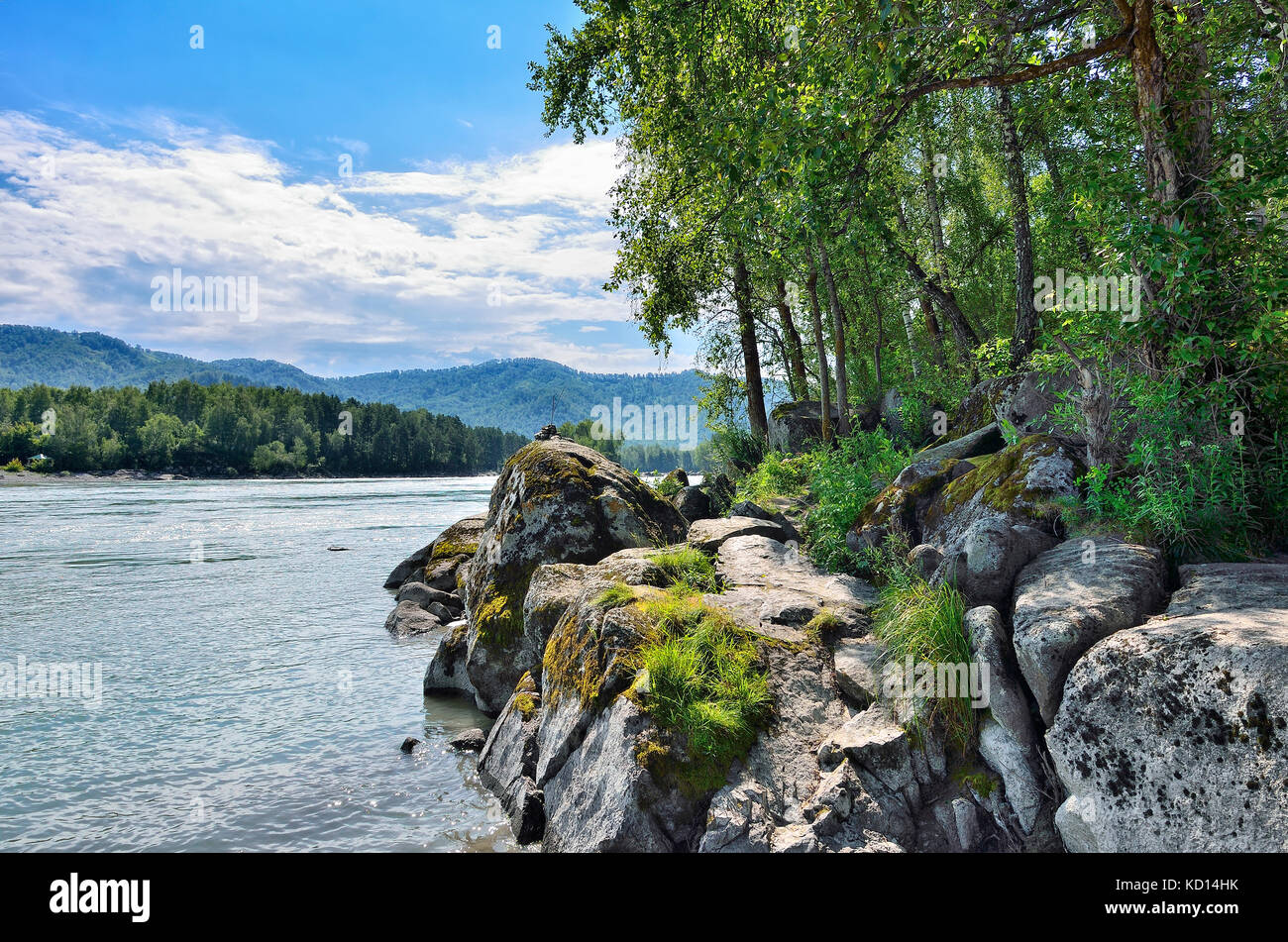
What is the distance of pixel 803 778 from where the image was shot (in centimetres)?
536

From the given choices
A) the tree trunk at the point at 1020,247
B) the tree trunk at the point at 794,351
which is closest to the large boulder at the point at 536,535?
the tree trunk at the point at 1020,247

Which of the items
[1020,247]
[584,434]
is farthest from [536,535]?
[584,434]

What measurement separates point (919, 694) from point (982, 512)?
2.55 meters

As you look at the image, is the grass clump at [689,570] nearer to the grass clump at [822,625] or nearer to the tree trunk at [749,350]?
the grass clump at [822,625]

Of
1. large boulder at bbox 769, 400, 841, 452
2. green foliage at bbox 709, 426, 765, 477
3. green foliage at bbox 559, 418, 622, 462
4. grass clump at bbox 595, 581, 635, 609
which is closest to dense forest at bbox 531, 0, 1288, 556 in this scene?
grass clump at bbox 595, 581, 635, 609

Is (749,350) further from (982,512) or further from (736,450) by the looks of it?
(982,512)

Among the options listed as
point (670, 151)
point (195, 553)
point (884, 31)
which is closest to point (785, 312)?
point (670, 151)

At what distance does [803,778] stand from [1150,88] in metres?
7.54

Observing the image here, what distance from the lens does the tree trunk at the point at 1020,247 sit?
1503cm

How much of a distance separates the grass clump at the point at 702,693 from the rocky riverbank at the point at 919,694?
0.02 m

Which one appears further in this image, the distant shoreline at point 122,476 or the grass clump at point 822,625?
the distant shoreline at point 122,476

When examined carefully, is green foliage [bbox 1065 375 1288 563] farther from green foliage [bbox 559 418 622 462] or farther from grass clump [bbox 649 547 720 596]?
green foliage [bbox 559 418 622 462]

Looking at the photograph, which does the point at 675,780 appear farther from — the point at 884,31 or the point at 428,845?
the point at 884,31

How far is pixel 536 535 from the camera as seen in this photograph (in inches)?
427
